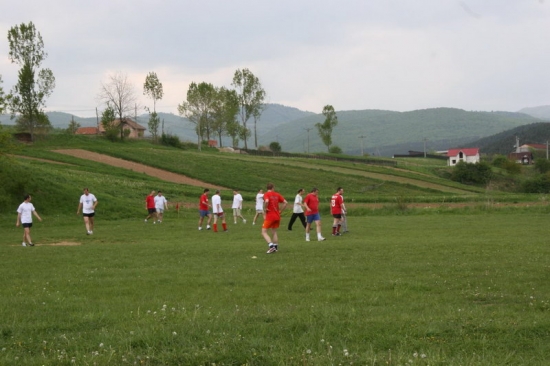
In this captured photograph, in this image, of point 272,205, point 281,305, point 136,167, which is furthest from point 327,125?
point 281,305

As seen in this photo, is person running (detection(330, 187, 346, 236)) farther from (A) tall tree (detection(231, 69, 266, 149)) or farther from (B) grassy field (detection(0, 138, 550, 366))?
(A) tall tree (detection(231, 69, 266, 149))

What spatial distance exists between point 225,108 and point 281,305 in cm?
11440

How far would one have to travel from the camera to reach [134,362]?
6098mm

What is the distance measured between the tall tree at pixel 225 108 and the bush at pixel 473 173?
47237mm

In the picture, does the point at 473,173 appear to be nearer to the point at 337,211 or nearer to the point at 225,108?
the point at 225,108

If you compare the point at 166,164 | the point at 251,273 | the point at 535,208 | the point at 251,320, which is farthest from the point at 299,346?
the point at 166,164

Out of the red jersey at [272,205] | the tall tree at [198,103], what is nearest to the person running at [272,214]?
the red jersey at [272,205]

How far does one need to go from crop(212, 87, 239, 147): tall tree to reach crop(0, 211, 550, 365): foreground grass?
103928mm

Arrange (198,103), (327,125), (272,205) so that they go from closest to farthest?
(272,205) < (198,103) < (327,125)

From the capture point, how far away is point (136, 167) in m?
64.6

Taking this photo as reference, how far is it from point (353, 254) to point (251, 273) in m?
4.40

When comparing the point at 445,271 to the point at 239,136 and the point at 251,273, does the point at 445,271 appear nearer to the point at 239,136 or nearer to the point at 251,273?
the point at 251,273

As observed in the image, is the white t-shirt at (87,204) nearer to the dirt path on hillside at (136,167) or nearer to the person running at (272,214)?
the person running at (272,214)

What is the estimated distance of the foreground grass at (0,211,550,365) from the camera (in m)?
6.45
